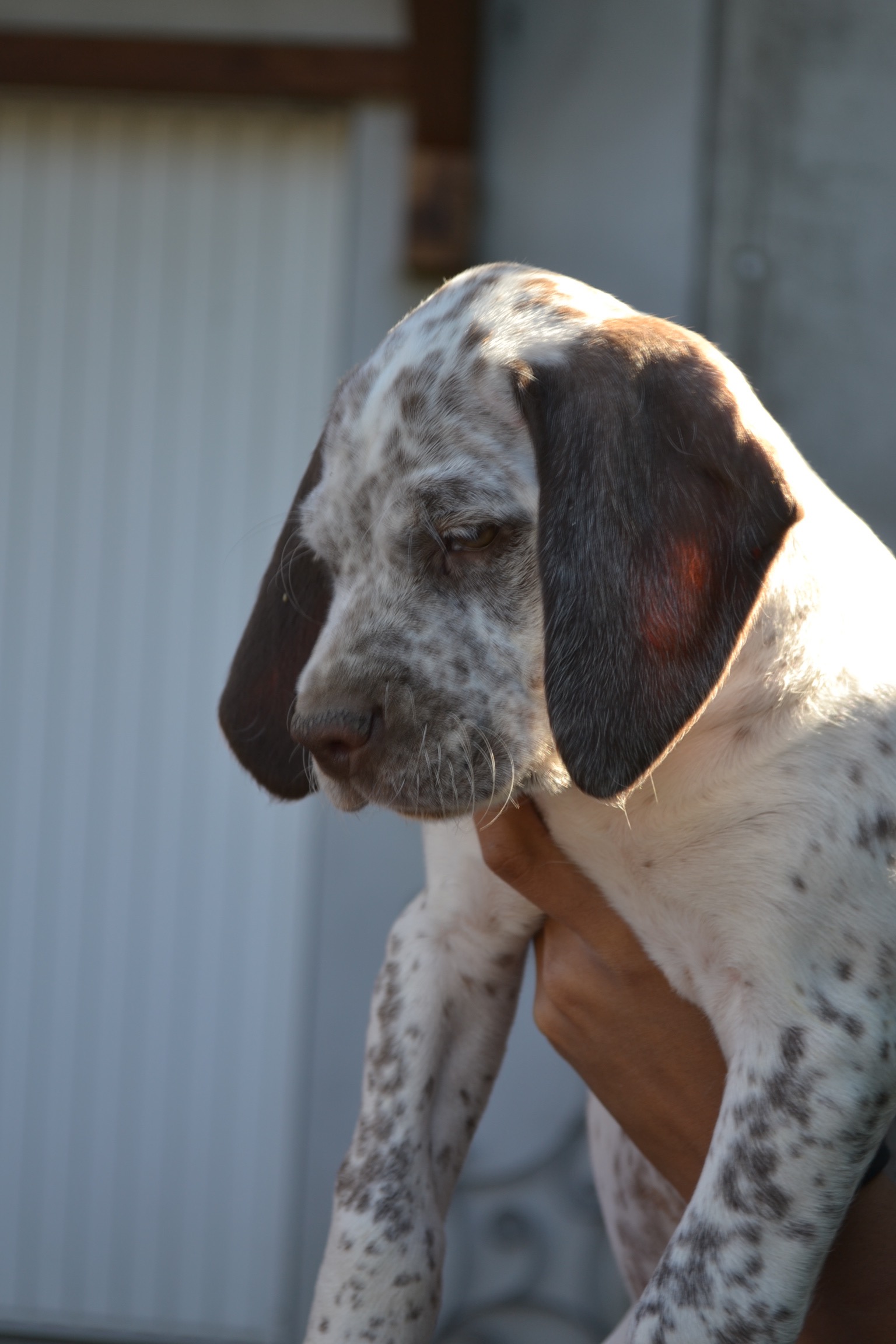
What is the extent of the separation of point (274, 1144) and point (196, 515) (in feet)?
8.25

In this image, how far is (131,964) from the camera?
17.2 feet

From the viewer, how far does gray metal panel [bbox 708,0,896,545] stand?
15.1ft

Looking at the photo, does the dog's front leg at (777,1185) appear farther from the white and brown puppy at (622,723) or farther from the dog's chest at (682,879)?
the dog's chest at (682,879)

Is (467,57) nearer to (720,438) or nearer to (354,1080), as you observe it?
(720,438)

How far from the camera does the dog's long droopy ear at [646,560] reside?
1.63 m

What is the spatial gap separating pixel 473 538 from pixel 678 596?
1.07 feet

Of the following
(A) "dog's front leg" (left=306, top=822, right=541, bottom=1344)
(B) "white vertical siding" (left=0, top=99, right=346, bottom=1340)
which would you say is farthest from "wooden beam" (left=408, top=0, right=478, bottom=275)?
(A) "dog's front leg" (left=306, top=822, right=541, bottom=1344)

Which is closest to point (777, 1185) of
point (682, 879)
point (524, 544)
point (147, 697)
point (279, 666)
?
point (682, 879)

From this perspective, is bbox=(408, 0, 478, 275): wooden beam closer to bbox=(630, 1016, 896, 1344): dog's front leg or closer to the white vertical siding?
the white vertical siding

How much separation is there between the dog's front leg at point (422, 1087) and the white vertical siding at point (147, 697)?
2.95 metres

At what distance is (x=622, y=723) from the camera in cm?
165

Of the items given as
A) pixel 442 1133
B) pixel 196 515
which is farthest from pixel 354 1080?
pixel 442 1133

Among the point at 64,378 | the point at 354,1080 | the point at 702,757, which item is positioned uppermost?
the point at 702,757

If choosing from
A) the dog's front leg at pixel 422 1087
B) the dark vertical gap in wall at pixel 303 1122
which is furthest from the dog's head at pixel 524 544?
the dark vertical gap in wall at pixel 303 1122
